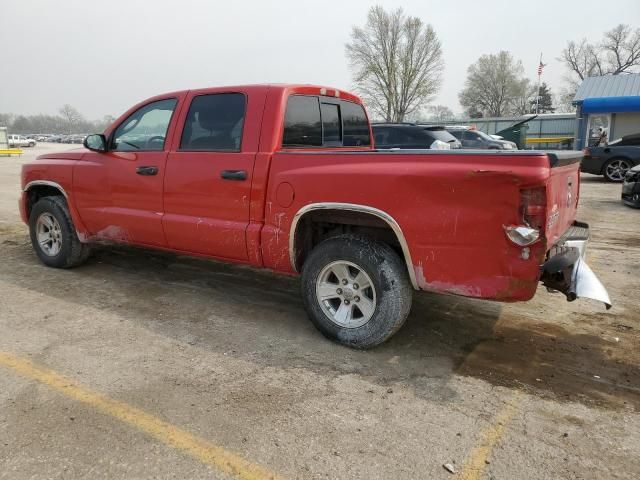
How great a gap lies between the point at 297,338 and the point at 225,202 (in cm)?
124

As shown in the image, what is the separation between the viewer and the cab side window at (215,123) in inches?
164

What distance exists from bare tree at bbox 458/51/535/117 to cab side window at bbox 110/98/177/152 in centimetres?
6423

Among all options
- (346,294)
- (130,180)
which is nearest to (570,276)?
(346,294)

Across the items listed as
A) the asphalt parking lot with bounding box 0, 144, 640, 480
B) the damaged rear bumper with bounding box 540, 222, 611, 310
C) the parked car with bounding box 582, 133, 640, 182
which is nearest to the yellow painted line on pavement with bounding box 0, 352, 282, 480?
the asphalt parking lot with bounding box 0, 144, 640, 480

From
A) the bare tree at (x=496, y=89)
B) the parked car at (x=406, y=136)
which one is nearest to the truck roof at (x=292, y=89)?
the parked car at (x=406, y=136)

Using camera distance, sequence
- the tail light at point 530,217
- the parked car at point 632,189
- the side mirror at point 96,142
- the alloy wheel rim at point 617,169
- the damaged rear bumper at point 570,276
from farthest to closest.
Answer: the alloy wheel rim at point 617,169, the parked car at point 632,189, the side mirror at point 96,142, the damaged rear bumper at point 570,276, the tail light at point 530,217

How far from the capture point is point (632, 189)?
10.1 metres

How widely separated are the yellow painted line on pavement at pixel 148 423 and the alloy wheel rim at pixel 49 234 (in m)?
2.45

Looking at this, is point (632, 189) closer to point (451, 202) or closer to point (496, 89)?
point (451, 202)

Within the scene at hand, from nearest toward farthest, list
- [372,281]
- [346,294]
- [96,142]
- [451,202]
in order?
[451,202] → [372,281] → [346,294] → [96,142]

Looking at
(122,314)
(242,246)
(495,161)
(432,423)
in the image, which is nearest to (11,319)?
(122,314)

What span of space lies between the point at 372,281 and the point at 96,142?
10.7 ft

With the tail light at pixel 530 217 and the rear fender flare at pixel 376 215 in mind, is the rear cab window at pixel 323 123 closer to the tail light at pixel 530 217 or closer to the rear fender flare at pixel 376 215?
the rear fender flare at pixel 376 215

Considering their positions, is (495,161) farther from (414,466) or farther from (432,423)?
(414,466)
